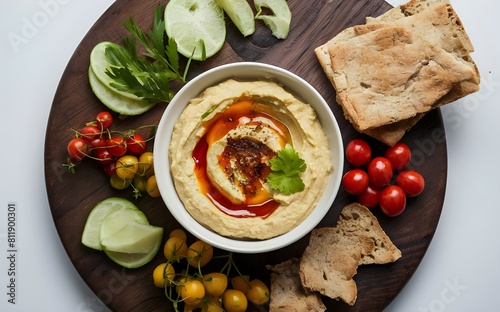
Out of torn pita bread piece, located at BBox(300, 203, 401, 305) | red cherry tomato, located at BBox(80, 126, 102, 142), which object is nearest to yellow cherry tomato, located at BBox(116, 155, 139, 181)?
red cherry tomato, located at BBox(80, 126, 102, 142)

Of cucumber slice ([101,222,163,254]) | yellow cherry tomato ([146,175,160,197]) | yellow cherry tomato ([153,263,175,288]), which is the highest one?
yellow cherry tomato ([146,175,160,197])

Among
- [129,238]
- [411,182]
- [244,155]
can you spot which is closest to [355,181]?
[411,182]

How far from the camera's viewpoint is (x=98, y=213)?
147 inches

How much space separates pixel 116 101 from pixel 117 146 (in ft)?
1.11

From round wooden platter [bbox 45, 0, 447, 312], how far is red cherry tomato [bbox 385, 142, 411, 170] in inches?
4.8

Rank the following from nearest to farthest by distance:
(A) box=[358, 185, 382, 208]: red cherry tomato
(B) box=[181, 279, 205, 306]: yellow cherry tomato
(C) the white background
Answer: (B) box=[181, 279, 205, 306]: yellow cherry tomato, (A) box=[358, 185, 382, 208]: red cherry tomato, (C) the white background

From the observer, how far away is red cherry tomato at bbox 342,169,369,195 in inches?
143

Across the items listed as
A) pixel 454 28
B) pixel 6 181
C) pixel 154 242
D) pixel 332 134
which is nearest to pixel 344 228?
pixel 332 134

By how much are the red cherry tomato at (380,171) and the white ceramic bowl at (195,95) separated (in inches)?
15.0

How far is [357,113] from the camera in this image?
3.65m

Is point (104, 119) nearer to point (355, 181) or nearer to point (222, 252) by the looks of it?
point (222, 252)

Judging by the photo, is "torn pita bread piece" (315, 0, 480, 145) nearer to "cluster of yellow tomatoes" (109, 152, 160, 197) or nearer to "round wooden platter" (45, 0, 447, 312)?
"round wooden platter" (45, 0, 447, 312)

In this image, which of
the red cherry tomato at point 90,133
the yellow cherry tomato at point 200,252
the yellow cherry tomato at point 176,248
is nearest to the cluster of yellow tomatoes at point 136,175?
the red cherry tomato at point 90,133

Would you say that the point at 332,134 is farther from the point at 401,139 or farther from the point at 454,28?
the point at 454,28
